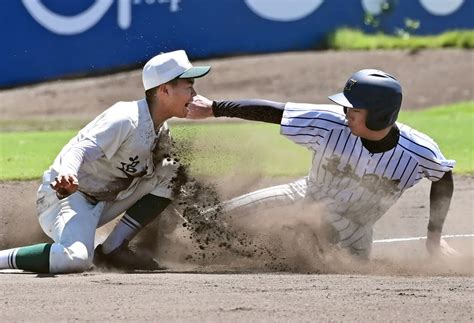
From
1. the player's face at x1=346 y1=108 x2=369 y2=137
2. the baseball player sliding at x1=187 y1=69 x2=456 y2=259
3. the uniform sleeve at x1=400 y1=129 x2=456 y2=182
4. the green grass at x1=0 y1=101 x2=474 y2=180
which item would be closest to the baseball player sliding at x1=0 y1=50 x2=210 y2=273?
the baseball player sliding at x1=187 y1=69 x2=456 y2=259

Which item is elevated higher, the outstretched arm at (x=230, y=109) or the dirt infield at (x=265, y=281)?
the outstretched arm at (x=230, y=109)

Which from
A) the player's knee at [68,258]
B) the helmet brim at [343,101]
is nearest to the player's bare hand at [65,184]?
the player's knee at [68,258]

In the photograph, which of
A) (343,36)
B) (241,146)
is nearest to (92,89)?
(343,36)

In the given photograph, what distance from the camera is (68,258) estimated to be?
6660 mm

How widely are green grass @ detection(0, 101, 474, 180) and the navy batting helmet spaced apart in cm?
132

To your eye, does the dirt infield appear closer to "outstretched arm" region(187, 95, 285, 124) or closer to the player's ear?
"outstretched arm" region(187, 95, 285, 124)

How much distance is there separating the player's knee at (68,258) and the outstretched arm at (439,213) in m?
2.22

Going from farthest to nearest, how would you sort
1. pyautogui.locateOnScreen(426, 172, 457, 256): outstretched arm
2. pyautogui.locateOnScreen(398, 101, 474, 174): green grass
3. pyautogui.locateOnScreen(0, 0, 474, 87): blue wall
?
1. pyautogui.locateOnScreen(0, 0, 474, 87): blue wall
2. pyautogui.locateOnScreen(398, 101, 474, 174): green grass
3. pyautogui.locateOnScreen(426, 172, 457, 256): outstretched arm

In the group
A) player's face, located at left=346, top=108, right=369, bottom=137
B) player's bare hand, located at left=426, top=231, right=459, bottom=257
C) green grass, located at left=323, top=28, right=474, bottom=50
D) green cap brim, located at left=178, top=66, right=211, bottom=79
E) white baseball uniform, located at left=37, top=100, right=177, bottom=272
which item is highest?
green cap brim, located at left=178, top=66, right=211, bottom=79

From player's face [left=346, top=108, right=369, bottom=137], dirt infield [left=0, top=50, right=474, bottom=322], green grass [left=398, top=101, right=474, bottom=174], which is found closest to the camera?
dirt infield [left=0, top=50, right=474, bottom=322]

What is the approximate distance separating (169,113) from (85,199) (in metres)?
0.78

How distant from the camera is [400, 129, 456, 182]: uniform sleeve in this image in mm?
7043

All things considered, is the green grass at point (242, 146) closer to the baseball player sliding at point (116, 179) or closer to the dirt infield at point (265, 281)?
the dirt infield at point (265, 281)

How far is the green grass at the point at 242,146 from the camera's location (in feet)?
26.0
